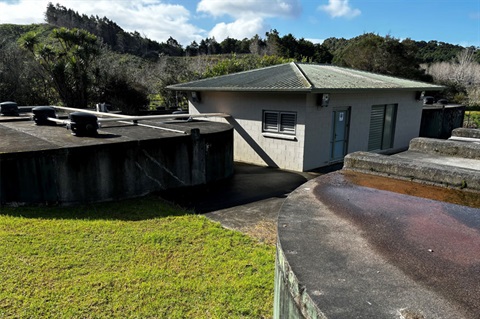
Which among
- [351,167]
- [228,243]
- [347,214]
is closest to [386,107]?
[351,167]

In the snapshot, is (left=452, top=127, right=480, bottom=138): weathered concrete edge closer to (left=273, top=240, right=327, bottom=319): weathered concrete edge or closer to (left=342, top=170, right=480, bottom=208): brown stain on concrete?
(left=342, top=170, right=480, bottom=208): brown stain on concrete

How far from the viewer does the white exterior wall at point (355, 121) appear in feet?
36.0

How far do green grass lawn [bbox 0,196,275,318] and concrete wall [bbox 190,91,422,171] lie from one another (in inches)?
219

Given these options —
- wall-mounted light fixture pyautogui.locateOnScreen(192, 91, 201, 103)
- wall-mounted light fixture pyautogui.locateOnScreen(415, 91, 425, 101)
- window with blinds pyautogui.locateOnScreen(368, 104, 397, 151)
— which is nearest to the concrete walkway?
window with blinds pyautogui.locateOnScreen(368, 104, 397, 151)

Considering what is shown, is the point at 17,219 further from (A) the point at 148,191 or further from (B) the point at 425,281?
(B) the point at 425,281

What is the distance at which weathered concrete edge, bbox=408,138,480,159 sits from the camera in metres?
5.27

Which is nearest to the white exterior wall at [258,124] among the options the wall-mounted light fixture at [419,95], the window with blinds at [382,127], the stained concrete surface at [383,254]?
the window with blinds at [382,127]

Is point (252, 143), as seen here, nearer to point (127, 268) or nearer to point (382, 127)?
point (382, 127)

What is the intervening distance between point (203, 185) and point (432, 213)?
258 inches

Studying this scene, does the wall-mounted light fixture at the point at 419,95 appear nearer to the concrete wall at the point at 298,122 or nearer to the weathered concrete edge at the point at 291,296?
the concrete wall at the point at 298,122

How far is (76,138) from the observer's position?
794cm

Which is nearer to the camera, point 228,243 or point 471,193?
point 471,193

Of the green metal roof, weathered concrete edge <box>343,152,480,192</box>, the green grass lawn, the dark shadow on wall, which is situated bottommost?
the green grass lawn

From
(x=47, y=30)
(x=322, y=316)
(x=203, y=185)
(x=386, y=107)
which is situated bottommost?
(x=203, y=185)
